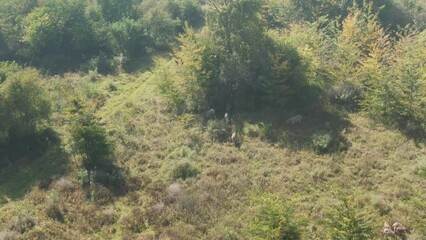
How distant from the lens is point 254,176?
31.2 metres

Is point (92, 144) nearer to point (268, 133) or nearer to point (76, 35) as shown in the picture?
point (268, 133)

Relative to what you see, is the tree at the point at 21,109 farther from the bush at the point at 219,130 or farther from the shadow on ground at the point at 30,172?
the bush at the point at 219,130

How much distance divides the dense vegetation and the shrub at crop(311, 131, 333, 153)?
0.42ft

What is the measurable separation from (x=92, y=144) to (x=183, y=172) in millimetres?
7251

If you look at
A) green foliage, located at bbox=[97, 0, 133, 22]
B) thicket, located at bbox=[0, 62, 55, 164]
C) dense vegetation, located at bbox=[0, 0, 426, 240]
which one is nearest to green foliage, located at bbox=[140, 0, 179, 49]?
green foliage, located at bbox=[97, 0, 133, 22]

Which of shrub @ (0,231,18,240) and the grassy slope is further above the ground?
the grassy slope

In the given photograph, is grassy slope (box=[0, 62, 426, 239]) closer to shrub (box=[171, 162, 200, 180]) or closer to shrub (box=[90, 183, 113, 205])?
shrub (box=[90, 183, 113, 205])

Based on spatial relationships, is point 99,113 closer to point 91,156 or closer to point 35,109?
point 35,109

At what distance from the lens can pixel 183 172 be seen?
31.7 m

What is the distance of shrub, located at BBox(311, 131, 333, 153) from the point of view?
33562 mm

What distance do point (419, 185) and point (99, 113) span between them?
1210 inches

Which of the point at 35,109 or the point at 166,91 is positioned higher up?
the point at 166,91

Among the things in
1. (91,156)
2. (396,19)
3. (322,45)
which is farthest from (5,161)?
(396,19)

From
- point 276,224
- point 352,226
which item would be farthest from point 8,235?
point 352,226
